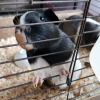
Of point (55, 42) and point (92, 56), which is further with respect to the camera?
point (55, 42)

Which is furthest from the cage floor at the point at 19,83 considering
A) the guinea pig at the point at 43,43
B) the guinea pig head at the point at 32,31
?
the guinea pig head at the point at 32,31

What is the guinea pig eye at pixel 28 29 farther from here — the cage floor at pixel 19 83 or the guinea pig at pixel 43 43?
the cage floor at pixel 19 83

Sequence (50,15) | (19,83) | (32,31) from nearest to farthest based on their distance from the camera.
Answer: (32,31)
(50,15)
(19,83)

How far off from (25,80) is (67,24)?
93cm

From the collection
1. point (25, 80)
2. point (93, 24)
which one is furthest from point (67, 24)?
point (25, 80)

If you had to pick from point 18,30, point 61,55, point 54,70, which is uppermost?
point 18,30

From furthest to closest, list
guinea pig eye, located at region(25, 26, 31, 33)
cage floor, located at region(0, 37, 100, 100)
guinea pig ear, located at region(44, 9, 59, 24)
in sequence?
1. cage floor, located at region(0, 37, 100, 100)
2. guinea pig ear, located at region(44, 9, 59, 24)
3. guinea pig eye, located at region(25, 26, 31, 33)

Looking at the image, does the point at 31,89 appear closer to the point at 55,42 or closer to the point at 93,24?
the point at 55,42

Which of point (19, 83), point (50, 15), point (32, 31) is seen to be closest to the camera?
point (32, 31)

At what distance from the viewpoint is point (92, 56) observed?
0.38m

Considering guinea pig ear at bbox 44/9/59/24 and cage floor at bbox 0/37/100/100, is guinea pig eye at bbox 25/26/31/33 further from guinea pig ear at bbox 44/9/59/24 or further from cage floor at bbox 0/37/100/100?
cage floor at bbox 0/37/100/100

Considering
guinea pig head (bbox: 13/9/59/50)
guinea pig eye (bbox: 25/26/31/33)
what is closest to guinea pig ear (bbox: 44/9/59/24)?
guinea pig head (bbox: 13/9/59/50)

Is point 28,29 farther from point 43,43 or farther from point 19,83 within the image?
point 19,83

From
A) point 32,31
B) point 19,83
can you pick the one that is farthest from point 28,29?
point 19,83
